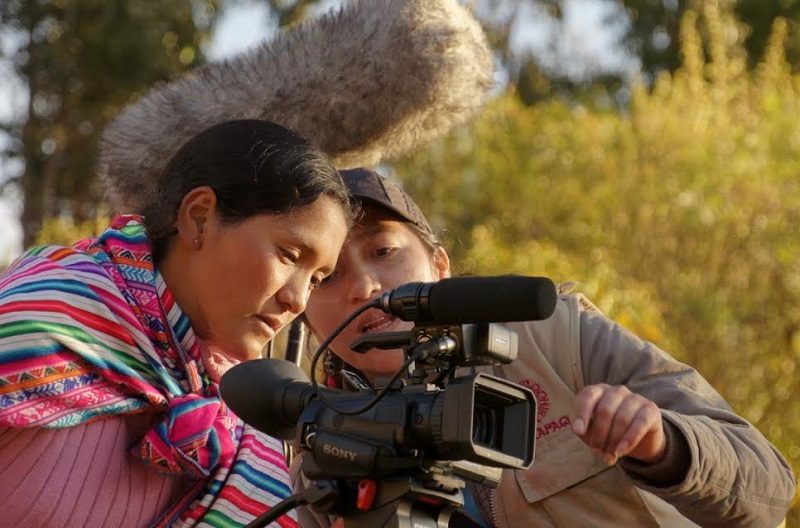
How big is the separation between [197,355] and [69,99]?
29.4 feet

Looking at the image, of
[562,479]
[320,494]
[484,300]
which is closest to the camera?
[484,300]

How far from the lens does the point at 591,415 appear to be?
1983mm

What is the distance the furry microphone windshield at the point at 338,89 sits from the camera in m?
3.45

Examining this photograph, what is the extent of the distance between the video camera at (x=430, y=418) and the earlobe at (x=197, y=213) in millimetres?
675

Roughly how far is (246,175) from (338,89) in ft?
3.19

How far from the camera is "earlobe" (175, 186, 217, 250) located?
2.55 m

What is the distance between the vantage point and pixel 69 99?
11070mm

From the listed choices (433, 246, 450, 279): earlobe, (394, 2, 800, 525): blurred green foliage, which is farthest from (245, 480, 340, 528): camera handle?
(394, 2, 800, 525): blurred green foliage

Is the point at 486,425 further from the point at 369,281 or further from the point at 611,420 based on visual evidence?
the point at 369,281

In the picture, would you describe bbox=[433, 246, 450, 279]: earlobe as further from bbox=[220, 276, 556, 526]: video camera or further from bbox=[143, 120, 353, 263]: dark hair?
bbox=[220, 276, 556, 526]: video camera

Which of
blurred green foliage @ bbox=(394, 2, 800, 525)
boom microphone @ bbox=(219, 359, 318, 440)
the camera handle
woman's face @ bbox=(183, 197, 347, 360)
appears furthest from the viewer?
blurred green foliage @ bbox=(394, 2, 800, 525)

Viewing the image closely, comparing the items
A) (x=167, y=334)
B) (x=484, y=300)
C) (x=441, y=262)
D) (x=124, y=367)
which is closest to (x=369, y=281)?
(x=441, y=262)

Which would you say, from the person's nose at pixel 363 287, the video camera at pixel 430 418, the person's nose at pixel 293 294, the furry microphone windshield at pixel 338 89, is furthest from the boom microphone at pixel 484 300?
the furry microphone windshield at pixel 338 89

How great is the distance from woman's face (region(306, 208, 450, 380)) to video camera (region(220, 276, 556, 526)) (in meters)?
1.04
